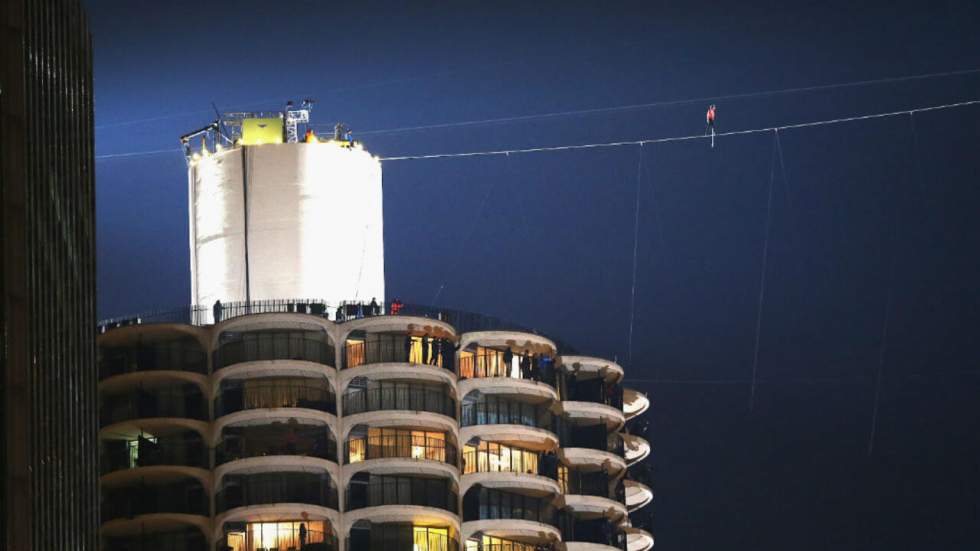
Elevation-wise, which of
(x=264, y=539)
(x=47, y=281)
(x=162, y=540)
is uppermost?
(x=47, y=281)

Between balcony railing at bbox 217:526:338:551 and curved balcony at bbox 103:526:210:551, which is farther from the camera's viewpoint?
curved balcony at bbox 103:526:210:551

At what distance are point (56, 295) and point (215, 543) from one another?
46718mm

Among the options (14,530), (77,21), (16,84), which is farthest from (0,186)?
(77,21)

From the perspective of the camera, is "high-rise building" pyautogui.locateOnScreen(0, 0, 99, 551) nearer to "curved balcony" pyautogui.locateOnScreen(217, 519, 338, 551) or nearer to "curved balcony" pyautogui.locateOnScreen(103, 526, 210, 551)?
"curved balcony" pyautogui.locateOnScreen(103, 526, 210, 551)

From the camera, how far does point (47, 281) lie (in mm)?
151500

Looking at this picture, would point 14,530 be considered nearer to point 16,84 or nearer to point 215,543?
point 16,84

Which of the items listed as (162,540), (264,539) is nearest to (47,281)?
(162,540)

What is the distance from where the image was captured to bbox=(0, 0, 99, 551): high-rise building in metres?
140

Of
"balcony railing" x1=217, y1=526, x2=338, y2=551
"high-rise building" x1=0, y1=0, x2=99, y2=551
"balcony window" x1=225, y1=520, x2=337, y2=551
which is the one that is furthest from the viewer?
"balcony window" x1=225, y1=520, x2=337, y2=551

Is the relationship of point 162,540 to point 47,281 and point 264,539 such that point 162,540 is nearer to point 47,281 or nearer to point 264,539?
point 264,539

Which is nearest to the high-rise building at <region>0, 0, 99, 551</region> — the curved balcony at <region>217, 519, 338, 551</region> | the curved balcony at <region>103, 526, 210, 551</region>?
the curved balcony at <region>103, 526, 210, 551</region>

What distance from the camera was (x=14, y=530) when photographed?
5453 inches

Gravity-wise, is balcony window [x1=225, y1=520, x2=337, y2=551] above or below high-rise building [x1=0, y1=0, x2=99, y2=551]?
below

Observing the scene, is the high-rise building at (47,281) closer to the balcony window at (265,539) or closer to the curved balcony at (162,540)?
the curved balcony at (162,540)
